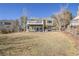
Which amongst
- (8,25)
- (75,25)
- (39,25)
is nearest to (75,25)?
(75,25)

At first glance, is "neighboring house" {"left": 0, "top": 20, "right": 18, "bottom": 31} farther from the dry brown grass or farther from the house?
the house

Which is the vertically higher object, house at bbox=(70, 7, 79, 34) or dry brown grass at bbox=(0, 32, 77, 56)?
house at bbox=(70, 7, 79, 34)

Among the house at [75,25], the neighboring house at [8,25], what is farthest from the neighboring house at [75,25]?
the neighboring house at [8,25]

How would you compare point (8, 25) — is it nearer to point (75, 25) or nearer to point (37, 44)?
point (37, 44)

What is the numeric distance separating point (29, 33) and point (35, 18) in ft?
0.53

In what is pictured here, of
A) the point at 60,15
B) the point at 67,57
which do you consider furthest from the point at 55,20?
the point at 67,57

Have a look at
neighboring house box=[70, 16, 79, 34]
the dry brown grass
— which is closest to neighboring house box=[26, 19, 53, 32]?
the dry brown grass

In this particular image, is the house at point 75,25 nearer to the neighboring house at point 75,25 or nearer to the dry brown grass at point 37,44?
the neighboring house at point 75,25

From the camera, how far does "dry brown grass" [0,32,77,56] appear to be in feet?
16.8

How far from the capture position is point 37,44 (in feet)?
16.9

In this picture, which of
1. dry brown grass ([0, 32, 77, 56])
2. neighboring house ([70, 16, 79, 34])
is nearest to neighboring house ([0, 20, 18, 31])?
dry brown grass ([0, 32, 77, 56])

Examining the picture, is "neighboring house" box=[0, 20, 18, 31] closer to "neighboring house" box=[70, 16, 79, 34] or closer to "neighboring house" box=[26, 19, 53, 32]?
"neighboring house" box=[26, 19, 53, 32]

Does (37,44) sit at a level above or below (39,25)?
below

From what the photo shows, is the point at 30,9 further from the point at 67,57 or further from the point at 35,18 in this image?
the point at 67,57
